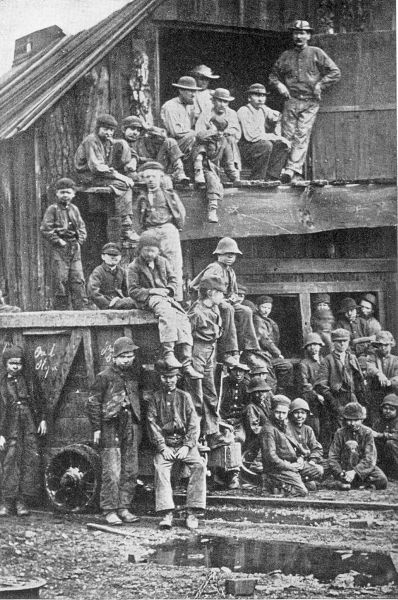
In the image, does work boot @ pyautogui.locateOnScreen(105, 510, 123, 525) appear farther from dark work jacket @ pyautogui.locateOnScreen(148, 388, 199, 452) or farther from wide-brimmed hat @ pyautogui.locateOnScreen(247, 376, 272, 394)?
Answer: wide-brimmed hat @ pyautogui.locateOnScreen(247, 376, 272, 394)

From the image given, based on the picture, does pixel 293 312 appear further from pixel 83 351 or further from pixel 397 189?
pixel 83 351

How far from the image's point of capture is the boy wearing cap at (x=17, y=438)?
974 centimetres

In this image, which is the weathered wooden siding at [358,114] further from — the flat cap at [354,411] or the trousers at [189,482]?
the trousers at [189,482]

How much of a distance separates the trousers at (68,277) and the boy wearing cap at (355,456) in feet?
8.45

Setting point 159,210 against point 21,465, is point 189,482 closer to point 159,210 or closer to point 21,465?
point 21,465

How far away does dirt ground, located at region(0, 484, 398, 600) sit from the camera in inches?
354

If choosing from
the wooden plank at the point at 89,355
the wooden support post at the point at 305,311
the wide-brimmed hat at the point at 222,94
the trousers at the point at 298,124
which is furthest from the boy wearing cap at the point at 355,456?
Answer: the wide-brimmed hat at the point at 222,94

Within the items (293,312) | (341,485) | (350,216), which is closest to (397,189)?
(350,216)

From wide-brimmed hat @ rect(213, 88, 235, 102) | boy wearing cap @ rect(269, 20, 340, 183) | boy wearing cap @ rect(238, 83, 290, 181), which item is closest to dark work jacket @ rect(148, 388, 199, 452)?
boy wearing cap @ rect(238, 83, 290, 181)

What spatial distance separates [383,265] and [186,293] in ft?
6.16

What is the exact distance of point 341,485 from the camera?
9.95 meters

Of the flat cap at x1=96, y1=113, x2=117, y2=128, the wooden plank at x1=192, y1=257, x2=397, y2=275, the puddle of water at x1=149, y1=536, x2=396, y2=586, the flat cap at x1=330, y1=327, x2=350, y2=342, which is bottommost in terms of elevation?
the puddle of water at x1=149, y1=536, x2=396, y2=586

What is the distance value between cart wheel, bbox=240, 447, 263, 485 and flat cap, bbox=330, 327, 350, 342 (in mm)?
1257

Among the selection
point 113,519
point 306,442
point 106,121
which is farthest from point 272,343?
point 106,121
